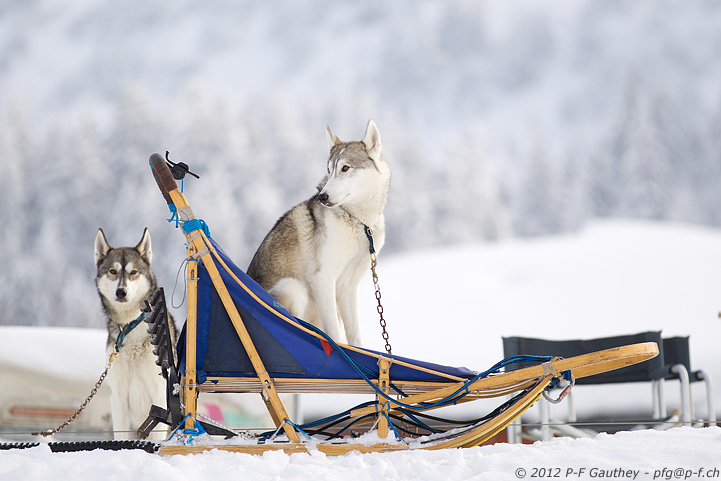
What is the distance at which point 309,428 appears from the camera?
2451mm

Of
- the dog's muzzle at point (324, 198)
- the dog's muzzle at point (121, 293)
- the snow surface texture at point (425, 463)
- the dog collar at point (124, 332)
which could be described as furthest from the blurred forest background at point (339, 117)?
the snow surface texture at point (425, 463)

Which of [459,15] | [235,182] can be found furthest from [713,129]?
[235,182]

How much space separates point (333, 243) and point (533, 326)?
4.02m

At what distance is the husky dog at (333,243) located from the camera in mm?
2740

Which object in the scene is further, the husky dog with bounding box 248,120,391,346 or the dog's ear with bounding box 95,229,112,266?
the dog's ear with bounding box 95,229,112,266

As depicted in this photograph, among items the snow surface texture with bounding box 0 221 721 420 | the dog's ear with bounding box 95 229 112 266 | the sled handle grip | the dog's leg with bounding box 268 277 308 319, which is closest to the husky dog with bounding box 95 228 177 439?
the dog's ear with bounding box 95 229 112 266

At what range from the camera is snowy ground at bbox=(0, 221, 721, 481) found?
5.77 feet

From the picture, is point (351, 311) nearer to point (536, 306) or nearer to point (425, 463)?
point (425, 463)

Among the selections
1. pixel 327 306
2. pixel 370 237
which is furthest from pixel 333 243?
pixel 327 306

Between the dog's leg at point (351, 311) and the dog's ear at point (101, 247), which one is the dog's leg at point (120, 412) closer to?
the dog's ear at point (101, 247)

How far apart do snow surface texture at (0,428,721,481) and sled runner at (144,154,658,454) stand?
236 mm

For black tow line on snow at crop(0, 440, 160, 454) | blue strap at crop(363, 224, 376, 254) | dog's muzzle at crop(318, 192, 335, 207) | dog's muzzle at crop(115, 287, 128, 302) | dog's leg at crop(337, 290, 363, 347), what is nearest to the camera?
black tow line on snow at crop(0, 440, 160, 454)

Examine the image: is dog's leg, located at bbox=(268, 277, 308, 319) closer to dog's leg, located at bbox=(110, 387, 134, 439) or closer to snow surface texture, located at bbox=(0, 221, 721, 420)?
dog's leg, located at bbox=(110, 387, 134, 439)

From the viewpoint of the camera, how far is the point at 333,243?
275 cm
